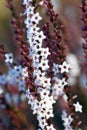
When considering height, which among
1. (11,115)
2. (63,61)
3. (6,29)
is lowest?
(63,61)

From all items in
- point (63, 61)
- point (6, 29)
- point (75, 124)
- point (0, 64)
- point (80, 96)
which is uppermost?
point (6, 29)

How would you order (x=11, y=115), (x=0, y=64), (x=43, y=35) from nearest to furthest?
(x=43, y=35) < (x=11, y=115) < (x=0, y=64)

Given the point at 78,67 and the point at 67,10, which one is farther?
the point at 67,10

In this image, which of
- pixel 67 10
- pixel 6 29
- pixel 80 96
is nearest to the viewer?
pixel 80 96

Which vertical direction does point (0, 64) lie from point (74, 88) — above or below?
above

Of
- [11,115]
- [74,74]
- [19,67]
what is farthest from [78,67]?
[19,67]

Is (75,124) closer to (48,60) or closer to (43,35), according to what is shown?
(48,60)

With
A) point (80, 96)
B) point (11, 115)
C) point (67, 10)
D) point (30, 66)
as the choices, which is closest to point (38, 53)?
point (30, 66)

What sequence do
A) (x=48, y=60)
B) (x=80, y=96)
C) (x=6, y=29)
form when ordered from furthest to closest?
(x=6, y=29) < (x=80, y=96) < (x=48, y=60)

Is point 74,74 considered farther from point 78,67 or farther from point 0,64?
point 0,64
